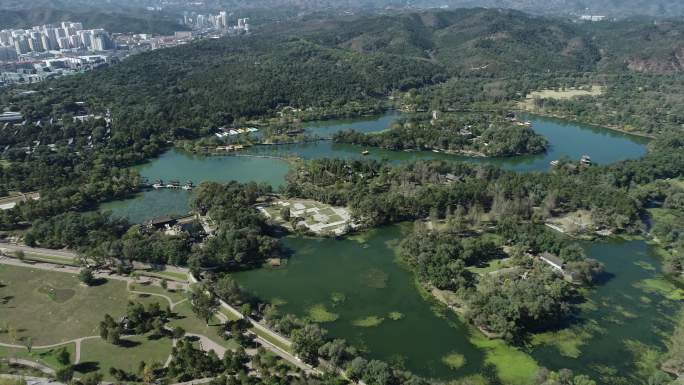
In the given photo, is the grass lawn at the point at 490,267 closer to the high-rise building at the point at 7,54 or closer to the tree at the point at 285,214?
the tree at the point at 285,214

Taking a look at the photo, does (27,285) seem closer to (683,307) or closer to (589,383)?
(589,383)

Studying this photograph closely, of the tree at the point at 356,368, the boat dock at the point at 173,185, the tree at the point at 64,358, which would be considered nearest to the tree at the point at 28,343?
the tree at the point at 64,358

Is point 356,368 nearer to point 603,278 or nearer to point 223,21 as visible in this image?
point 603,278

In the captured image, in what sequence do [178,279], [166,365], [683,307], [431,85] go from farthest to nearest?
[431,85], [178,279], [683,307], [166,365]

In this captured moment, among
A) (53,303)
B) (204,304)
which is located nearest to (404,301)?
(204,304)

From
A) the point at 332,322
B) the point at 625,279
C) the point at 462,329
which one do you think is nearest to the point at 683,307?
the point at 625,279

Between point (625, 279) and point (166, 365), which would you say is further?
point (625, 279)
